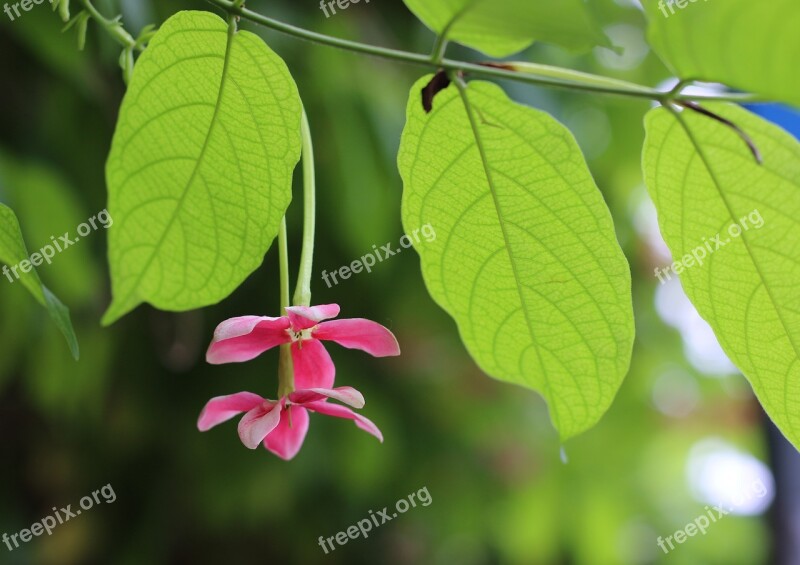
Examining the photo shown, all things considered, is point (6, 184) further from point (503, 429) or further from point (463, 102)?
point (503, 429)

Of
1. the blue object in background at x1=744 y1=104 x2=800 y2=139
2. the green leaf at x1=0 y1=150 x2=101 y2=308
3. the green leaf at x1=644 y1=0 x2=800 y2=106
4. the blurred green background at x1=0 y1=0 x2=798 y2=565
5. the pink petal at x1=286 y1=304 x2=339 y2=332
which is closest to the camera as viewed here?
the green leaf at x1=644 y1=0 x2=800 y2=106

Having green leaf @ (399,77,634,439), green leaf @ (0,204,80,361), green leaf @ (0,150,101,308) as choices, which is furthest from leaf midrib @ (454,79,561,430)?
green leaf @ (0,150,101,308)

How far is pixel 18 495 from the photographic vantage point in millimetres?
1902

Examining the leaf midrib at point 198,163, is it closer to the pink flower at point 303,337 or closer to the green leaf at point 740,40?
the pink flower at point 303,337

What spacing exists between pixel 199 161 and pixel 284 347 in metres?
0.14

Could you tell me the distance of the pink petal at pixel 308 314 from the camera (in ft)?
1.57

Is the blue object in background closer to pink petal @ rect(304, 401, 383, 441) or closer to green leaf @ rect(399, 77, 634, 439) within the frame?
green leaf @ rect(399, 77, 634, 439)

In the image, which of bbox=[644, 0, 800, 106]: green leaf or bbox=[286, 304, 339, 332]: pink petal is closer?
bbox=[644, 0, 800, 106]: green leaf

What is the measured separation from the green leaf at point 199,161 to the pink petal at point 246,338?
1.8 inches

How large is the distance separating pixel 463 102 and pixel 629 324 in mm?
165

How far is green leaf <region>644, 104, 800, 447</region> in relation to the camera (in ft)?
1.67

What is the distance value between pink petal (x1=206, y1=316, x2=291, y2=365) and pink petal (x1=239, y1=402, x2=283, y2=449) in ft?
0.11

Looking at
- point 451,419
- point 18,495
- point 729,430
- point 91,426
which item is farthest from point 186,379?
point 729,430

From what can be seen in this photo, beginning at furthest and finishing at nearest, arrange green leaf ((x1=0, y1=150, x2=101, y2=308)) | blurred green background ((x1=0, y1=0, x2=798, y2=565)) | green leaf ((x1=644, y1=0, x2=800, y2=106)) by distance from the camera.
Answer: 1. blurred green background ((x1=0, y1=0, x2=798, y2=565))
2. green leaf ((x1=0, y1=150, x2=101, y2=308))
3. green leaf ((x1=644, y1=0, x2=800, y2=106))
